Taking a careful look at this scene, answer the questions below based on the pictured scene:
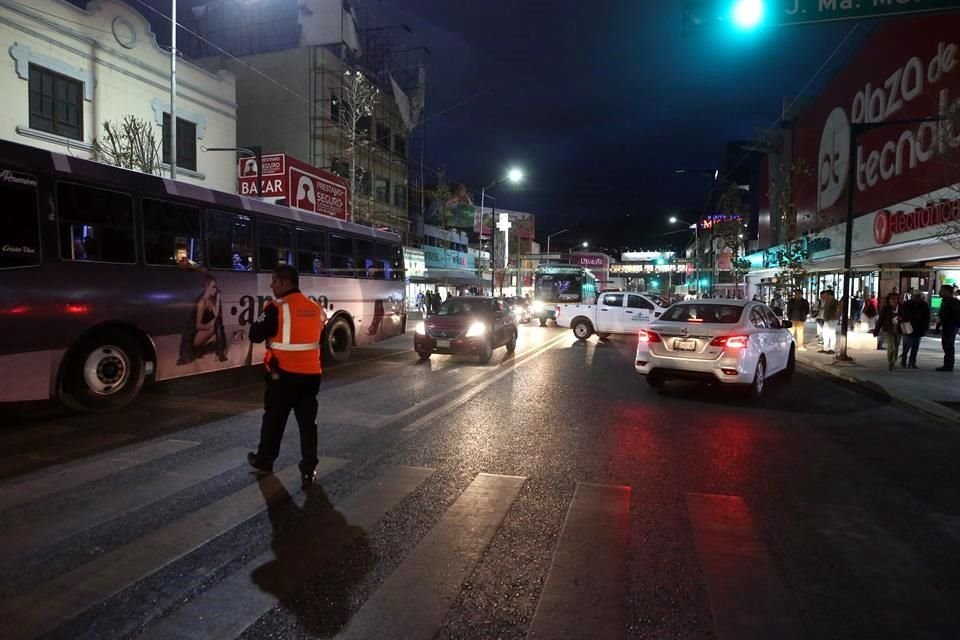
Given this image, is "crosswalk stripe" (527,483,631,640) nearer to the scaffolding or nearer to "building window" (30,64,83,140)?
"building window" (30,64,83,140)

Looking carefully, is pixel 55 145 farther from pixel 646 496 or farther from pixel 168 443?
pixel 646 496

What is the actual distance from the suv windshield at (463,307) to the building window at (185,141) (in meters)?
13.6

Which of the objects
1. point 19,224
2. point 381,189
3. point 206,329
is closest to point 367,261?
point 206,329

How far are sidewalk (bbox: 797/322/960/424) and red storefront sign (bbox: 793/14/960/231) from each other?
4517mm

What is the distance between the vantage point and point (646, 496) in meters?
5.09

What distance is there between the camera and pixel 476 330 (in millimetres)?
13703

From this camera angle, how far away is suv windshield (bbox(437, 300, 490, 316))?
1486cm

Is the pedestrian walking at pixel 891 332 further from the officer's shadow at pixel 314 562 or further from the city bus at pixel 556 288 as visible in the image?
the city bus at pixel 556 288

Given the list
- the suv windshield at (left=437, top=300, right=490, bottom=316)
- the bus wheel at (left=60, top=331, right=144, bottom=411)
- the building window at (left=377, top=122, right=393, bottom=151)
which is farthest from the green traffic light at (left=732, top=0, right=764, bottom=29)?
the building window at (left=377, top=122, right=393, bottom=151)

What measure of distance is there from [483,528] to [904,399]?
8.91 m

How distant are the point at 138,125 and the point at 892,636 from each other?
22.1m

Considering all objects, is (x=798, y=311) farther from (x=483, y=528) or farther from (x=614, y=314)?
(x=483, y=528)

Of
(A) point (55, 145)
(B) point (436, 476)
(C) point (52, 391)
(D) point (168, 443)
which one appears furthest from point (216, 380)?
(A) point (55, 145)

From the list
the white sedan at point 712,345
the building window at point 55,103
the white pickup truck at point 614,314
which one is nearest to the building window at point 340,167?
the building window at point 55,103
